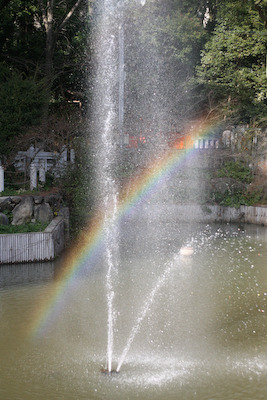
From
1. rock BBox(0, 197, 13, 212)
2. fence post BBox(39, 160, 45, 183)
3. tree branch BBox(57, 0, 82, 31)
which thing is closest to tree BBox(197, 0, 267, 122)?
tree branch BBox(57, 0, 82, 31)

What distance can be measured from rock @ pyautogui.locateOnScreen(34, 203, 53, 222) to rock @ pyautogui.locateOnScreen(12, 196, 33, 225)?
0.14 m

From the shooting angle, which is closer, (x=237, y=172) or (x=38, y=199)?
(x=38, y=199)

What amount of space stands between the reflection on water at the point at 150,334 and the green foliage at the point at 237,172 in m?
6.07

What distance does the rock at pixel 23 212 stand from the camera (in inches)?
389

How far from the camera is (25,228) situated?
9.50m

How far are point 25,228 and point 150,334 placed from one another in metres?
4.56

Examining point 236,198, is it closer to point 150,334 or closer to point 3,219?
point 3,219

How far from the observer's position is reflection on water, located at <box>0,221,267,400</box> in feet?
14.7

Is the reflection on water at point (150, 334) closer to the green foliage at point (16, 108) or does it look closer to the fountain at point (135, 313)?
the fountain at point (135, 313)

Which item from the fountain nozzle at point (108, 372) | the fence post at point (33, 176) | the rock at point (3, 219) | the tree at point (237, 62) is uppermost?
the tree at point (237, 62)

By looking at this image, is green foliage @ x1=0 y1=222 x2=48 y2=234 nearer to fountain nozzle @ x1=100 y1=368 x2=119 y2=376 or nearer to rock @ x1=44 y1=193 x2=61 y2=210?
rock @ x1=44 y1=193 x2=61 y2=210

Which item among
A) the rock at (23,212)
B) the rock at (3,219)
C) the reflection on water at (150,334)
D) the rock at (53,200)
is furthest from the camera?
the rock at (53,200)

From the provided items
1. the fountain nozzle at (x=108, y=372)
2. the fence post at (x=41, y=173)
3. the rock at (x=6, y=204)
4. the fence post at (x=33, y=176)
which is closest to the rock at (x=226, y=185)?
the fence post at (x=41, y=173)

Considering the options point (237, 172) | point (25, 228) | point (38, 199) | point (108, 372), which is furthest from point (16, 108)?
point (108, 372)
